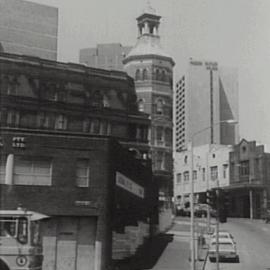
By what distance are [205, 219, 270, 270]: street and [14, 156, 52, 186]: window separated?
10.9 metres

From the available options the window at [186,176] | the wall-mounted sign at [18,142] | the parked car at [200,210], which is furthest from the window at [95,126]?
the window at [186,176]

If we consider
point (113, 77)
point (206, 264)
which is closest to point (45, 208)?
point (206, 264)

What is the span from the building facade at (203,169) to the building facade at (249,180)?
1534mm

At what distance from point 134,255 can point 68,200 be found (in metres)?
5.62

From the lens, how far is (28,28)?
36.1 meters

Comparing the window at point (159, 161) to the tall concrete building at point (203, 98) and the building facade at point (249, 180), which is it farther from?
the building facade at point (249, 180)

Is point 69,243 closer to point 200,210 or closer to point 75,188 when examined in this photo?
point 75,188

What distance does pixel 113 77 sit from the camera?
151 feet

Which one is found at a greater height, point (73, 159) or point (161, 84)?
point (161, 84)

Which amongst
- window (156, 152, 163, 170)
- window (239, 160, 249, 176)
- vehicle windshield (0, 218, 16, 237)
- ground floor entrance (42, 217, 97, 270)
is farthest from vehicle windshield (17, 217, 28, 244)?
window (239, 160, 249, 176)

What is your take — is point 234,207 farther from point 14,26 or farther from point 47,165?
point 47,165

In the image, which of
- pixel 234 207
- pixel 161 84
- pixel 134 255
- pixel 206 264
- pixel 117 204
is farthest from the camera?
pixel 234 207

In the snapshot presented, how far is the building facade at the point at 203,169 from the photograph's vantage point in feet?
264

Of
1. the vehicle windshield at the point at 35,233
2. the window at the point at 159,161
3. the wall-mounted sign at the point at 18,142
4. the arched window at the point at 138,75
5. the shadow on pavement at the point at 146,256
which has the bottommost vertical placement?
the shadow on pavement at the point at 146,256
